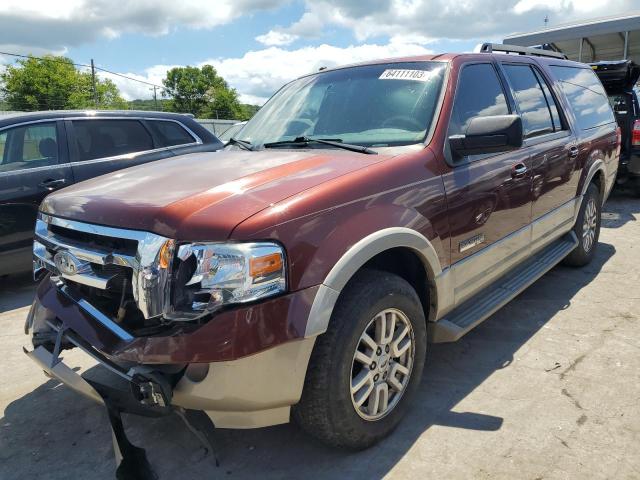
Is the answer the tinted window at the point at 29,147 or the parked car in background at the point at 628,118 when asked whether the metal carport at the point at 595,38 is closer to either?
the parked car in background at the point at 628,118

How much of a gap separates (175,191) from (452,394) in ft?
6.29

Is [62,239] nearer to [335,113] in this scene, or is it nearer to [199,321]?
[199,321]

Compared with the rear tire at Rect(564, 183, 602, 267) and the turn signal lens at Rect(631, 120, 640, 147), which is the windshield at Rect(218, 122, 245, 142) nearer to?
the rear tire at Rect(564, 183, 602, 267)

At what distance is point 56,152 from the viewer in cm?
518

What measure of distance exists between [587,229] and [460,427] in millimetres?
3214

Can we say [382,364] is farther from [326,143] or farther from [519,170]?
[519,170]

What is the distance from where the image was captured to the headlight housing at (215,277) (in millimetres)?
1979

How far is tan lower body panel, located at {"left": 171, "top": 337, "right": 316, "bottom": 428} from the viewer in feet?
6.59

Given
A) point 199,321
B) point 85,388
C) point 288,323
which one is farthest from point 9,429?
point 288,323

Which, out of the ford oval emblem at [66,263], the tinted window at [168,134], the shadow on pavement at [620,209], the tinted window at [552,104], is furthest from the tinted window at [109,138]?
the shadow on pavement at [620,209]

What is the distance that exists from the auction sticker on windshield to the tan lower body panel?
185 cm

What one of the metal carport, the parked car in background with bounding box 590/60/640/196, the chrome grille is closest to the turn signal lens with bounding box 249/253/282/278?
the chrome grille

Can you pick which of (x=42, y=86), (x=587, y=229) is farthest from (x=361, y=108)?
(x=42, y=86)

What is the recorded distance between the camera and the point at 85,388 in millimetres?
2229
